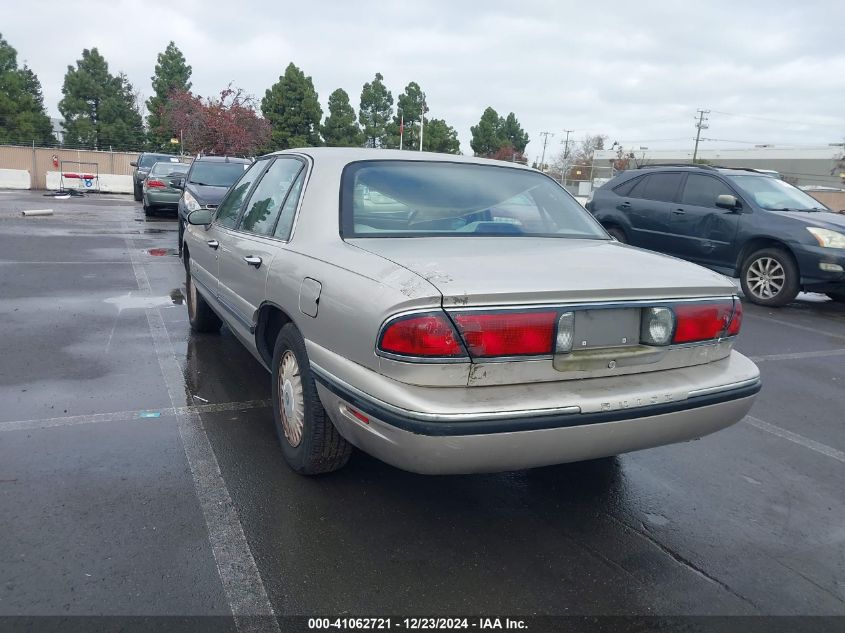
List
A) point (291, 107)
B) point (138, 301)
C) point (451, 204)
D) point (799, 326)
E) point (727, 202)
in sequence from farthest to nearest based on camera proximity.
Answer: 1. point (291, 107)
2. point (727, 202)
3. point (799, 326)
4. point (138, 301)
5. point (451, 204)

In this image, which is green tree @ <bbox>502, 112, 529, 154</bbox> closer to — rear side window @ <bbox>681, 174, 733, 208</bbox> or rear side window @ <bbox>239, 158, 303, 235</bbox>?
rear side window @ <bbox>681, 174, 733, 208</bbox>

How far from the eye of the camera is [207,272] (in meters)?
4.99

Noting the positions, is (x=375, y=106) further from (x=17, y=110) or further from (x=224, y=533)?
(x=224, y=533)

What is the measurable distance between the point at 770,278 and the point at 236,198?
6.90 meters

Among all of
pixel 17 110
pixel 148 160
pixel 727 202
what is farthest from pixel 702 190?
pixel 17 110

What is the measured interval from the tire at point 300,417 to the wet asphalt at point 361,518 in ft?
0.45

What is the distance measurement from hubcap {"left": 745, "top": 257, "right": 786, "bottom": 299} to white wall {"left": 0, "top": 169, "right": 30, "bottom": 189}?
29.5 metres

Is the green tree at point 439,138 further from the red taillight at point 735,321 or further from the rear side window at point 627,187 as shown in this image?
the red taillight at point 735,321

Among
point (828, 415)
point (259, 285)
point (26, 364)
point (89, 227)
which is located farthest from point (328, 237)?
point (89, 227)

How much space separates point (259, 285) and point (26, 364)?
96.5 inches

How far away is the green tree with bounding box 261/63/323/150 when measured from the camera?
164 ft

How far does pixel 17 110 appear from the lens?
141 ft

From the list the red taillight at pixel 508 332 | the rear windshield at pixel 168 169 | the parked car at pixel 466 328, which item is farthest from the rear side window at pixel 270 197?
the rear windshield at pixel 168 169

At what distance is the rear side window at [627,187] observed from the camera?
34.0ft
